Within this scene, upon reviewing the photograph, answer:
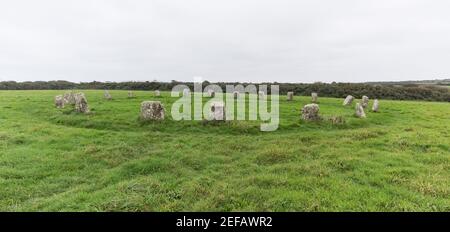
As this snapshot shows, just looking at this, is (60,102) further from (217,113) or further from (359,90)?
(359,90)

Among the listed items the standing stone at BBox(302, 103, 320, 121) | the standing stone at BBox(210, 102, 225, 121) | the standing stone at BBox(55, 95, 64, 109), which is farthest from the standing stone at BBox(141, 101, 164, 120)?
the standing stone at BBox(55, 95, 64, 109)

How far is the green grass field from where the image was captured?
315 inches

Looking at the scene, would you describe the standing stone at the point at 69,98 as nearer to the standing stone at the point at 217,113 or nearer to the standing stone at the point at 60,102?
the standing stone at the point at 60,102

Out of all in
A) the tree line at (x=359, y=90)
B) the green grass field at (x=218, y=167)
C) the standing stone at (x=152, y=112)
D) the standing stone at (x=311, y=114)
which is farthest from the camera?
the tree line at (x=359, y=90)

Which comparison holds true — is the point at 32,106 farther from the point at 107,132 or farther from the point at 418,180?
the point at 418,180

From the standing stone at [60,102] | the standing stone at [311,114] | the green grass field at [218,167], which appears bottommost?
the green grass field at [218,167]

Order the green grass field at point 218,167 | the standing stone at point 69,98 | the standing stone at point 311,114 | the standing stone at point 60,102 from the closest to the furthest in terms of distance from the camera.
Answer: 1. the green grass field at point 218,167
2. the standing stone at point 311,114
3. the standing stone at point 60,102
4. the standing stone at point 69,98

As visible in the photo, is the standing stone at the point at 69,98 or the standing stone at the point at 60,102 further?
the standing stone at the point at 69,98

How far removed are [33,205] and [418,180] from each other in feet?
32.4

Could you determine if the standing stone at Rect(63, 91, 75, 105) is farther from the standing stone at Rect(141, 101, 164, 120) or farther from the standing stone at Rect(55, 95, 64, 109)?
the standing stone at Rect(141, 101, 164, 120)

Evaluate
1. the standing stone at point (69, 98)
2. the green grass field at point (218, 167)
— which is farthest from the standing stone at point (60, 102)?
the green grass field at point (218, 167)

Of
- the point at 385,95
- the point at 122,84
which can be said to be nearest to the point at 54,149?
the point at 385,95

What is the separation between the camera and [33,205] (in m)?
7.95

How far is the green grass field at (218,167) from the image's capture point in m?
7.99
